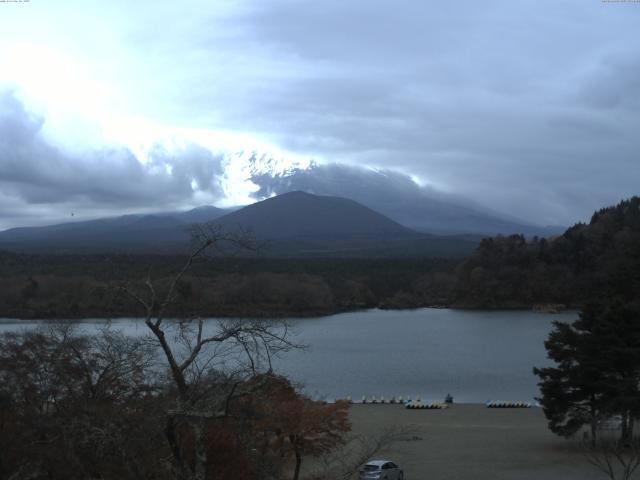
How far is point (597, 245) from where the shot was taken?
80.3 m

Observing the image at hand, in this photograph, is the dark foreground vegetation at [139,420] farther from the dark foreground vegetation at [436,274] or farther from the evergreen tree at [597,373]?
the dark foreground vegetation at [436,274]

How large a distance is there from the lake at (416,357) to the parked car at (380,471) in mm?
6156

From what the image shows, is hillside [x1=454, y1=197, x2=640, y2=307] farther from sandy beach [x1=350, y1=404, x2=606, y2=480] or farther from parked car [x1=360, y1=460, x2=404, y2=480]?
parked car [x1=360, y1=460, x2=404, y2=480]

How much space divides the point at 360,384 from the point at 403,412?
20.6ft

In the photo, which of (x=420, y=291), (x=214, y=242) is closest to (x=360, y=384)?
(x=214, y=242)

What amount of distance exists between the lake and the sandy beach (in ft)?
9.64

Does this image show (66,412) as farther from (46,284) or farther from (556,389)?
(46,284)

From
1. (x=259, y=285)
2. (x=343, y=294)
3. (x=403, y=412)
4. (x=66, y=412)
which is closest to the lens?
(x=66, y=412)

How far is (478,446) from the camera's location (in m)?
18.4

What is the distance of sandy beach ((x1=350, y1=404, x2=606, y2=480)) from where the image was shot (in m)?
15.1

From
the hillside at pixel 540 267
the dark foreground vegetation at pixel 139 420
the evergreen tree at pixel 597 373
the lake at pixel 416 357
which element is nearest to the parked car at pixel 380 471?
the dark foreground vegetation at pixel 139 420

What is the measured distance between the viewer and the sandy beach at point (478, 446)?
1509cm

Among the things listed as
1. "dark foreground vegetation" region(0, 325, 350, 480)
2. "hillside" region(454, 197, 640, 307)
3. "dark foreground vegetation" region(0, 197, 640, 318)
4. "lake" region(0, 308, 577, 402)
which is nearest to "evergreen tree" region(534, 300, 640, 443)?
"dark foreground vegetation" region(0, 325, 350, 480)

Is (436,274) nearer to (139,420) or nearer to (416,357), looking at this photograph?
(416,357)
